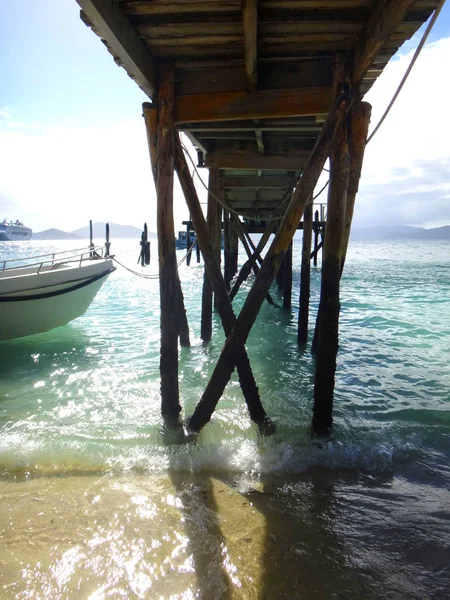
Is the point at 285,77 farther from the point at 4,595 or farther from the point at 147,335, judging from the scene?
the point at 147,335

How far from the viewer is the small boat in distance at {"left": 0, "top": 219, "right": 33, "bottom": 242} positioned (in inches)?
4328

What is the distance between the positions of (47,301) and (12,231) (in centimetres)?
12064

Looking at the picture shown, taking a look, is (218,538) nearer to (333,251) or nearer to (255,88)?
(333,251)

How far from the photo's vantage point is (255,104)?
3650mm

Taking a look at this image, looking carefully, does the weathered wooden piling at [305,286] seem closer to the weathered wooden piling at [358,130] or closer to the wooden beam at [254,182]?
the wooden beam at [254,182]

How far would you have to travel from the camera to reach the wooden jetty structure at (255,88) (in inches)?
113

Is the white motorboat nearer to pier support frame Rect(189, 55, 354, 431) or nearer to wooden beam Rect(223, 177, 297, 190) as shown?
wooden beam Rect(223, 177, 297, 190)

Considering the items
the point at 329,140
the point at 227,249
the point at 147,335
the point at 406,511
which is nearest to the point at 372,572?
the point at 406,511

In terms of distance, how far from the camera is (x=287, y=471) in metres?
3.42

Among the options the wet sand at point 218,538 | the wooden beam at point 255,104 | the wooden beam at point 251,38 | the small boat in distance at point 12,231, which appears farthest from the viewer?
the small boat in distance at point 12,231

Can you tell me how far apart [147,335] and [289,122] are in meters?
5.47

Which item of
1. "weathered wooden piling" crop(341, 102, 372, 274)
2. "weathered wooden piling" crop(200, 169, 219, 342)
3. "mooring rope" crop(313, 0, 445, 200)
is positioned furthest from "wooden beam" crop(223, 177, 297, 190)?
"mooring rope" crop(313, 0, 445, 200)

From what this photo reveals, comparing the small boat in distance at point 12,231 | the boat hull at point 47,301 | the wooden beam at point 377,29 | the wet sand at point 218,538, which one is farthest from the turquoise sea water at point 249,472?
the small boat in distance at point 12,231

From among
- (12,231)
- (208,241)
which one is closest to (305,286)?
(208,241)
